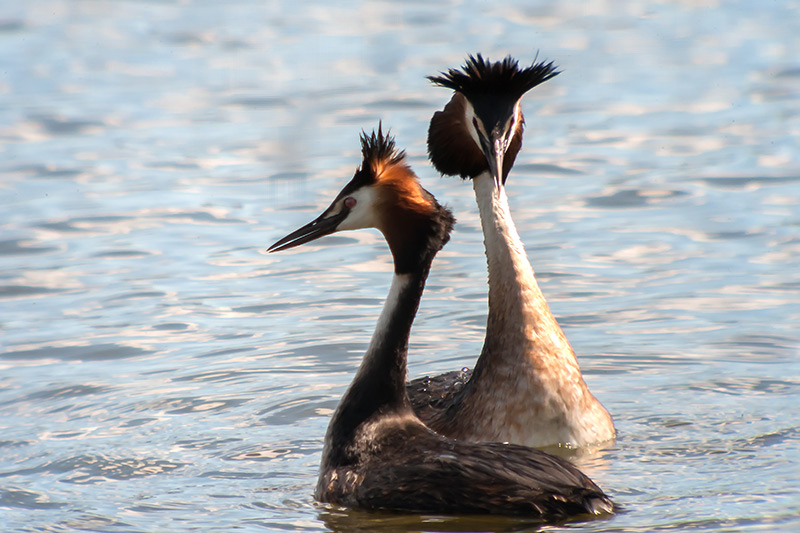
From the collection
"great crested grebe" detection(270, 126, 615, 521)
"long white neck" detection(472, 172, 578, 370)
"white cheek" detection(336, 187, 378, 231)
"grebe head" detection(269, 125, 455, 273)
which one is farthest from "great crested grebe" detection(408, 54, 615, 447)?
"white cheek" detection(336, 187, 378, 231)

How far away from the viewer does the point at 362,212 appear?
7.82 m

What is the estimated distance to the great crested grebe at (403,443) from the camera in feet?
21.8

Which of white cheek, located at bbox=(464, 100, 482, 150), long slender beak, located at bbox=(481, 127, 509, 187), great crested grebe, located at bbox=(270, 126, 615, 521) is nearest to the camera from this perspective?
great crested grebe, located at bbox=(270, 126, 615, 521)

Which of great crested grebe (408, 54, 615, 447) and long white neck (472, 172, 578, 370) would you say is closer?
great crested grebe (408, 54, 615, 447)

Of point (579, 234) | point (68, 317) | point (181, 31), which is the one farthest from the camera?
point (181, 31)

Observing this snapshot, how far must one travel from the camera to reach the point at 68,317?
1148 cm

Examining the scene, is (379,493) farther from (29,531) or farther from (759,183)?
(759,183)

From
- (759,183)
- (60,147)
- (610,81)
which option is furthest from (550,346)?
(610,81)

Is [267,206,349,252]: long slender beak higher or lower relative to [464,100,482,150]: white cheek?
lower

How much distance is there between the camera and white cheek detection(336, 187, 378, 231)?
7.75 metres

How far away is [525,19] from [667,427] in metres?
15.6

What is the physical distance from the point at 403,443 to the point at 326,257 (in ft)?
19.8

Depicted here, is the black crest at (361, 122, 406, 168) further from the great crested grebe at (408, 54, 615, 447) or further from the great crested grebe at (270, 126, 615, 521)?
the great crested grebe at (408, 54, 615, 447)

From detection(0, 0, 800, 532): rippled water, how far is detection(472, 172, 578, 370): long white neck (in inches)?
23.9
